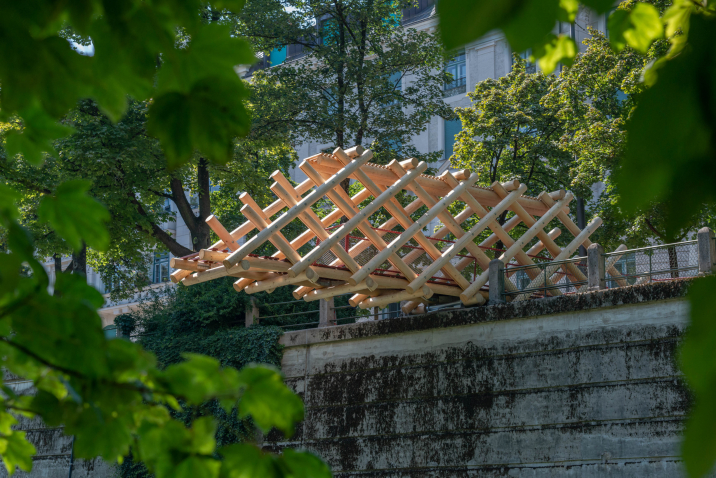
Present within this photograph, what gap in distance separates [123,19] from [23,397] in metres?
0.75

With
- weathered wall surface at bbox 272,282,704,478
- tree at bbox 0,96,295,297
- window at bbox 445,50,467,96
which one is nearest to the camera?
weathered wall surface at bbox 272,282,704,478

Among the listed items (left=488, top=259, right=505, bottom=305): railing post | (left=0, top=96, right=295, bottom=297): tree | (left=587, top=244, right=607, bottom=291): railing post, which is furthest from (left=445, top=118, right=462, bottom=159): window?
(left=587, top=244, right=607, bottom=291): railing post

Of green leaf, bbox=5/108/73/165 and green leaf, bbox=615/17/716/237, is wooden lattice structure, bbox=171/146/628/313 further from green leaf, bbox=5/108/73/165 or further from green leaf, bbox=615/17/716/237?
green leaf, bbox=615/17/716/237

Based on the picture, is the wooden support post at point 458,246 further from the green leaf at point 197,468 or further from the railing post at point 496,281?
the green leaf at point 197,468

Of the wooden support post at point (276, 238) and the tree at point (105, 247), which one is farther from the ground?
the wooden support post at point (276, 238)

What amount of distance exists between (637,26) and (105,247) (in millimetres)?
1053

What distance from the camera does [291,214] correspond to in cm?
983

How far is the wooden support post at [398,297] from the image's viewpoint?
419 inches

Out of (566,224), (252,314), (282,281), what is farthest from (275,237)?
(566,224)

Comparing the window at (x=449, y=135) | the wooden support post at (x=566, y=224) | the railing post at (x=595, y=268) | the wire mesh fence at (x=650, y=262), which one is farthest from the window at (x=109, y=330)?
the window at (x=449, y=135)

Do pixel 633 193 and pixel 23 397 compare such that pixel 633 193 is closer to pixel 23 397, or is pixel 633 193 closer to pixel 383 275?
pixel 23 397

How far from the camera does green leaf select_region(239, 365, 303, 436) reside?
1.18 metres

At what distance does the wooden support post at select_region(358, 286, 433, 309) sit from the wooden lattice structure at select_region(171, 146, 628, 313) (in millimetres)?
15

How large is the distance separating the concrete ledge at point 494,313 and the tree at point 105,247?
804cm
